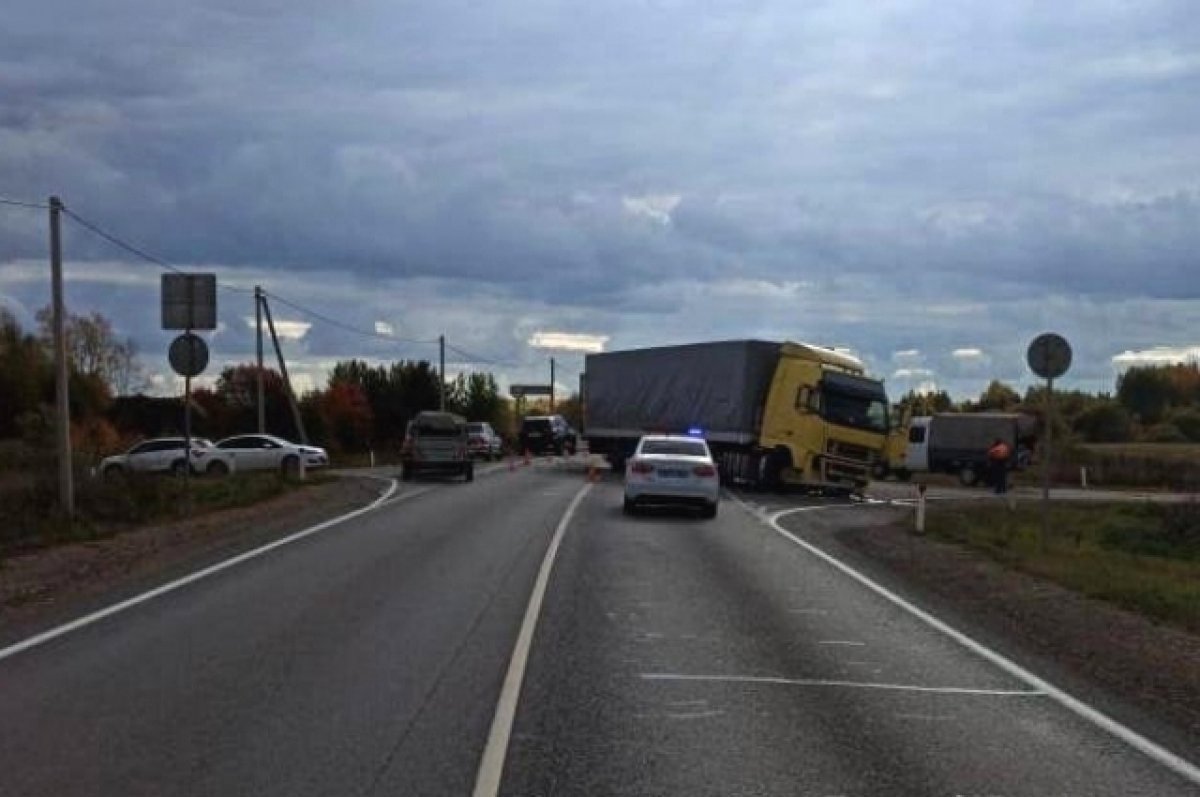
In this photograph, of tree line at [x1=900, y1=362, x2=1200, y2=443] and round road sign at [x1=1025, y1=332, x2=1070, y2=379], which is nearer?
round road sign at [x1=1025, y1=332, x2=1070, y2=379]

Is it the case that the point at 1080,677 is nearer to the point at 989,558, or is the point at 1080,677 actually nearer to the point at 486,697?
the point at 486,697

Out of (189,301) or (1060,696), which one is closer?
(1060,696)

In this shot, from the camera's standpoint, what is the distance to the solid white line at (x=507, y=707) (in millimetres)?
7023

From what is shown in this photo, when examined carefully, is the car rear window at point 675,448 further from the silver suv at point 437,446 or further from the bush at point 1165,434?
the bush at point 1165,434

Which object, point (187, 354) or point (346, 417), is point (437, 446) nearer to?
point (187, 354)

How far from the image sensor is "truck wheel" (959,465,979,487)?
5481cm

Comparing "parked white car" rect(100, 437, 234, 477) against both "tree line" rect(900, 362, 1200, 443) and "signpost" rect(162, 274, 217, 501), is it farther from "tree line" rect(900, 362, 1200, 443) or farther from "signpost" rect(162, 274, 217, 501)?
"tree line" rect(900, 362, 1200, 443)

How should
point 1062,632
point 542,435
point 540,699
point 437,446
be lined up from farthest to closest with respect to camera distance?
1. point 542,435
2. point 437,446
3. point 1062,632
4. point 540,699

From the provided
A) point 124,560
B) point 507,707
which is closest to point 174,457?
point 124,560

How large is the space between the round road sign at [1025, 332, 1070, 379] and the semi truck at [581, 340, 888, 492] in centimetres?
1655

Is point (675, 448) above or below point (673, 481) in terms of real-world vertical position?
above

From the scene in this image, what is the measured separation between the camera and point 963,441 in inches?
2253

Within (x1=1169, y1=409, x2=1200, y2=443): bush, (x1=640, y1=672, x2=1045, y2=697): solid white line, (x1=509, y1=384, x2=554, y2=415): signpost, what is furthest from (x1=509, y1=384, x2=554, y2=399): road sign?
(x1=640, y1=672, x2=1045, y2=697): solid white line

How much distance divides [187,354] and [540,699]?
53.7 ft
